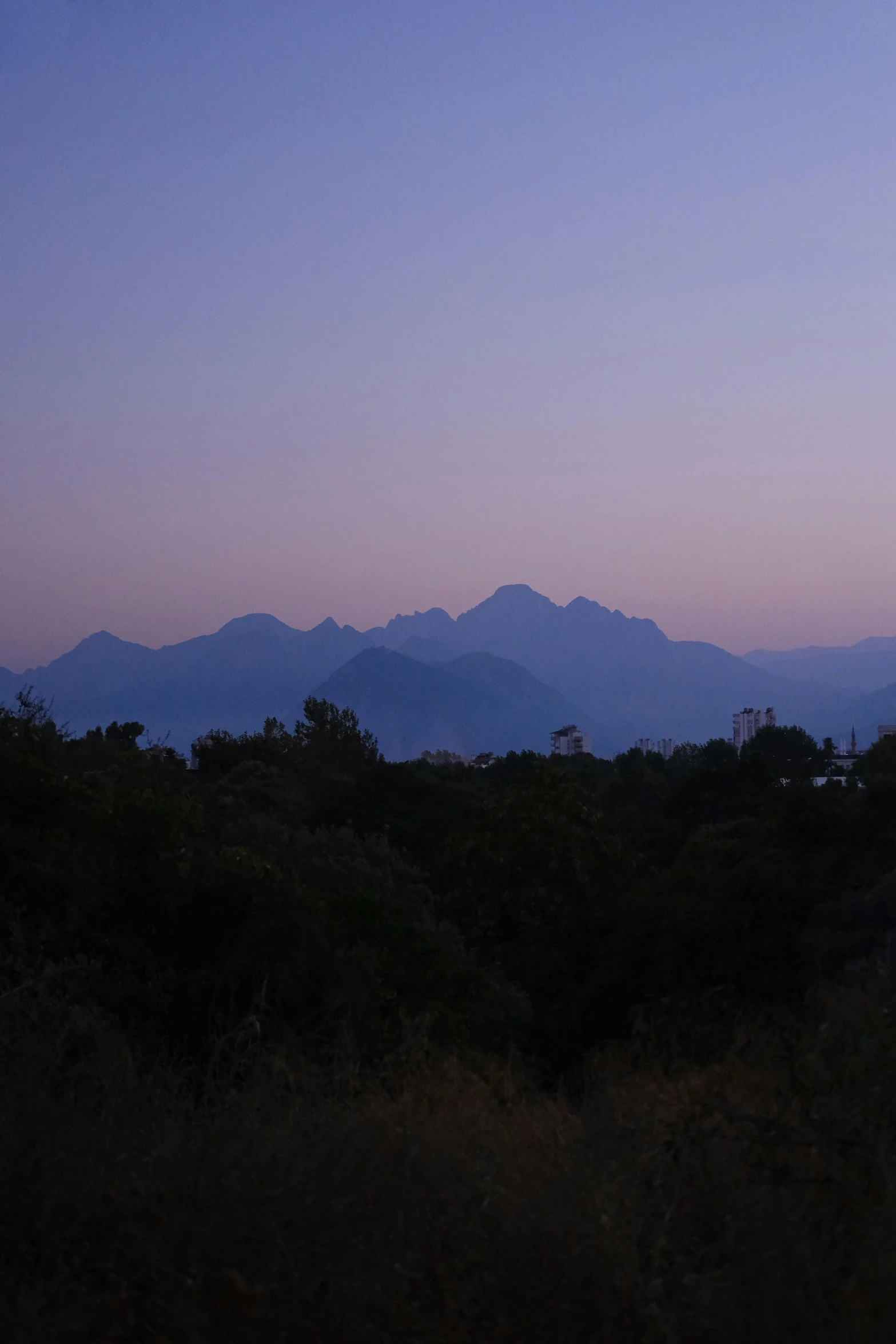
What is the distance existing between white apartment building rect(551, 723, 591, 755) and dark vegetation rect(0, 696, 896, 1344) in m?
88.2

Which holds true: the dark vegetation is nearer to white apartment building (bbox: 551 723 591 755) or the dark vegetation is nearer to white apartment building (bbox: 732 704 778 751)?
white apartment building (bbox: 551 723 591 755)

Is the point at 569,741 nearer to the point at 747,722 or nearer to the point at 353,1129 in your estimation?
the point at 747,722

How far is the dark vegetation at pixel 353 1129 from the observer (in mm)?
3184

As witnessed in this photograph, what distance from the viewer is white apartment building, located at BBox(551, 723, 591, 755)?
345ft

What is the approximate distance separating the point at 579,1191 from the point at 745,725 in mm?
107801

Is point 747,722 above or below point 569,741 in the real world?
above

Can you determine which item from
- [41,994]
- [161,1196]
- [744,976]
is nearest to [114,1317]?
[161,1196]

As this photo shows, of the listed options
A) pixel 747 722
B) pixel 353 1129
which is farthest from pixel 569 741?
pixel 353 1129

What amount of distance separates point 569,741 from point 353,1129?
111m

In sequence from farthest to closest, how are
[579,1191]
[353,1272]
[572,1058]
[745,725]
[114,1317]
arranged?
[745,725] < [572,1058] < [579,1191] < [353,1272] < [114,1317]

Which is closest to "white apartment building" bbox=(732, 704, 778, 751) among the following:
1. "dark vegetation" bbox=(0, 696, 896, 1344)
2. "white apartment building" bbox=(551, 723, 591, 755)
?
"white apartment building" bbox=(551, 723, 591, 755)

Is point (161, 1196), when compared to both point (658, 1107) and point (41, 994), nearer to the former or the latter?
point (658, 1107)

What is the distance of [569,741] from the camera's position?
115 m

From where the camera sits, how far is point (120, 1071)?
5086mm
